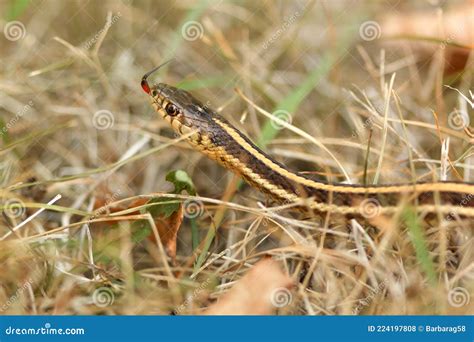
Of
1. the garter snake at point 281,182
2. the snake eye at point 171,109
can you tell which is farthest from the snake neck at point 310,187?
the snake eye at point 171,109

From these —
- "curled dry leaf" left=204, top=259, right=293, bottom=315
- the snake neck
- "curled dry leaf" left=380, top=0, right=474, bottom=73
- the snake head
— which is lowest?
"curled dry leaf" left=204, top=259, right=293, bottom=315

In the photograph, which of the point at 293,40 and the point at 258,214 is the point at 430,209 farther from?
the point at 293,40

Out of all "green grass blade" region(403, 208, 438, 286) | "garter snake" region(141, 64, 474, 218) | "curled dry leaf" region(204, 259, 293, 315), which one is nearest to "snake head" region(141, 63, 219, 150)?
"garter snake" region(141, 64, 474, 218)

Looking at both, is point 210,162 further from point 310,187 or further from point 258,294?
point 258,294

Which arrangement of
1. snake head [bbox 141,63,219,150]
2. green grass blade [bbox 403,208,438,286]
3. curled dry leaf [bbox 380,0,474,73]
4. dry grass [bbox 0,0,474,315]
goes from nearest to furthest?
green grass blade [bbox 403,208,438,286] < dry grass [bbox 0,0,474,315] < snake head [bbox 141,63,219,150] < curled dry leaf [bbox 380,0,474,73]

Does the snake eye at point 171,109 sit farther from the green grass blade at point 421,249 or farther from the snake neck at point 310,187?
the green grass blade at point 421,249

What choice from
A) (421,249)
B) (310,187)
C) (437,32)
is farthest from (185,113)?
(437,32)

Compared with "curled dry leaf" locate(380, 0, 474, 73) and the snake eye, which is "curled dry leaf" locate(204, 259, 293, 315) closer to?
the snake eye
